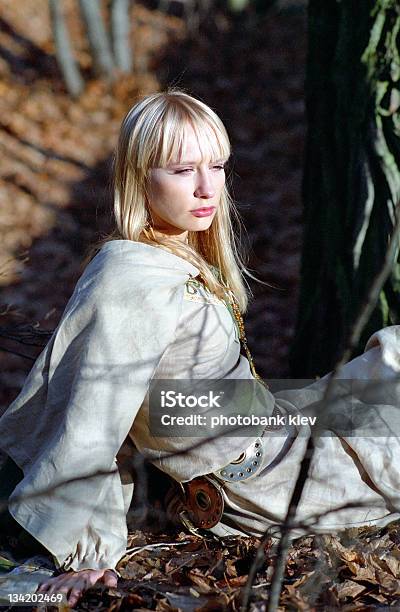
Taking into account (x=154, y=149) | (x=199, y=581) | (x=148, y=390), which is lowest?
(x=199, y=581)

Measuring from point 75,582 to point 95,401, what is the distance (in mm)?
521

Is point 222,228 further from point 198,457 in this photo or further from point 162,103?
point 198,457

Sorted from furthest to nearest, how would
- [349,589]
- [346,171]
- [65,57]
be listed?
1. [65,57]
2. [346,171]
3. [349,589]

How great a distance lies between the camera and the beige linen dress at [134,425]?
99.9 inches

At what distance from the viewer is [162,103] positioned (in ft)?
8.87

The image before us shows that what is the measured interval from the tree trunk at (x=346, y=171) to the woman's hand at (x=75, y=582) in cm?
126

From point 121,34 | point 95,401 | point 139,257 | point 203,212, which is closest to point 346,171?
point 203,212

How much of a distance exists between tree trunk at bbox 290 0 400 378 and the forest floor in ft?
2.19

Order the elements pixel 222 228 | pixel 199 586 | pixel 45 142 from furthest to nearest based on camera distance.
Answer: pixel 45 142
pixel 222 228
pixel 199 586

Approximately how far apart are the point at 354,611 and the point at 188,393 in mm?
804

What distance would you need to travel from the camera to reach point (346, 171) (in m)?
3.51

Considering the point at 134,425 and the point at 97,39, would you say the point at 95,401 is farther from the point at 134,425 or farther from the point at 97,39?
the point at 97,39

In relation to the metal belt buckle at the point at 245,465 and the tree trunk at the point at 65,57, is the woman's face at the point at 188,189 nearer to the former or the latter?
the metal belt buckle at the point at 245,465

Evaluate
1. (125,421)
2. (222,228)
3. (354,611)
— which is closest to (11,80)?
(222,228)
